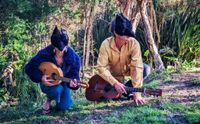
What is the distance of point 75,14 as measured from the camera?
341 inches

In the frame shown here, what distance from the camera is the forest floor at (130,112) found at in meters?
5.44

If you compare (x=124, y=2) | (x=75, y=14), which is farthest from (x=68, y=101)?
(x=124, y=2)

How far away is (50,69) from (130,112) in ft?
3.66

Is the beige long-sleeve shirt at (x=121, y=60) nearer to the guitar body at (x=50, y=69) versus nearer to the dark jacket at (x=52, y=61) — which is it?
the dark jacket at (x=52, y=61)

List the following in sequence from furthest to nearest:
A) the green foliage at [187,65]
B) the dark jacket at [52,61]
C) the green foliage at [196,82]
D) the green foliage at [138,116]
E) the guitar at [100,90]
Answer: the green foliage at [187,65], the green foliage at [196,82], the guitar at [100,90], the dark jacket at [52,61], the green foliage at [138,116]

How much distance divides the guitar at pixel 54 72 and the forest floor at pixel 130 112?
1.31 ft

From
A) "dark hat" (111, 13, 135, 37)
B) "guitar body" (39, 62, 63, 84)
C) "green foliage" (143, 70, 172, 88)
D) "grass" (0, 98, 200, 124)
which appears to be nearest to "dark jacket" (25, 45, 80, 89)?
"guitar body" (39, 62, 63, 84)

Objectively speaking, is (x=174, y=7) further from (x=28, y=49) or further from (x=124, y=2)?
(x=28, y=49)

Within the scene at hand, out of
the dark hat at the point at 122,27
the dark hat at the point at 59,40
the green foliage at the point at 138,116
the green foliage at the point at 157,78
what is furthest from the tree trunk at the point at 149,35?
the dark hat at the point at 59,40

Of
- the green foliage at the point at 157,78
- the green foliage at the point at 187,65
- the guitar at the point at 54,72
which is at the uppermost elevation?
the guitar at the point at 54,72

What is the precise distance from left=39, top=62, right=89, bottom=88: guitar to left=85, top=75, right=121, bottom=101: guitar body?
40 cm

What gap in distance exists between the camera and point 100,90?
619 cm

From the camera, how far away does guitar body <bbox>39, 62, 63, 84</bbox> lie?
5.74 meters

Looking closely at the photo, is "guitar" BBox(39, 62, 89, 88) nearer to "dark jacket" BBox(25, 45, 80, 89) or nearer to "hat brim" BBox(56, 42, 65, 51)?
"dark jacket" BBox(25, 45, 80, 89)
